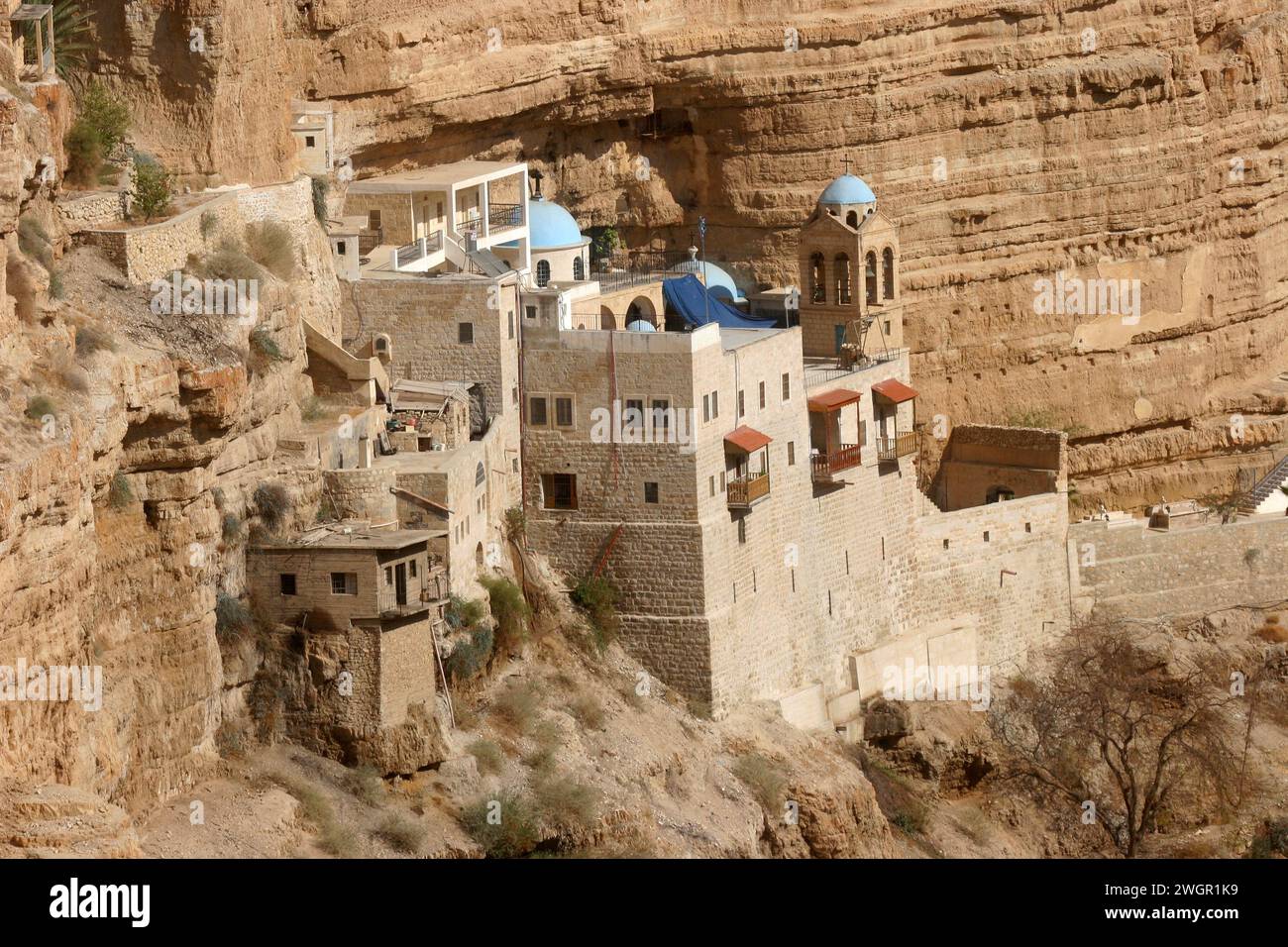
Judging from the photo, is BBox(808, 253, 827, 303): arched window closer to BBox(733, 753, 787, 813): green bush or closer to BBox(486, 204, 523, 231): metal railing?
BBox(486, 204, 523, 231): metal railing

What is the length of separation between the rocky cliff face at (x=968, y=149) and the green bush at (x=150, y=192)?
7.21 m

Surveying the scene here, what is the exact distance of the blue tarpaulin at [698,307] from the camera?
43469mm

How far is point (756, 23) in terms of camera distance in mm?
47938

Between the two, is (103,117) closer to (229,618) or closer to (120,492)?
(120,492)

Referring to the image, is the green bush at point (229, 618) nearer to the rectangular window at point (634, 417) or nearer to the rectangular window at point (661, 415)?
the rectangular window at point (634, 417)

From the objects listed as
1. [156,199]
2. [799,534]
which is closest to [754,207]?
[799,534]

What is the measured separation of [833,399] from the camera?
40406 millimetres

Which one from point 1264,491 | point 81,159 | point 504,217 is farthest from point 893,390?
point 81,159

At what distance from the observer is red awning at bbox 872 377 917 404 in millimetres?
41688

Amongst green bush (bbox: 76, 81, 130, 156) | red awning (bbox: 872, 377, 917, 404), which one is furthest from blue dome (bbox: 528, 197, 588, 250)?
green bush (bbox: 76, 81, 130, 156)

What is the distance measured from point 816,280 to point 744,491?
22.3 feet

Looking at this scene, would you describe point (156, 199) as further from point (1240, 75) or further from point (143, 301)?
point (1240, 75)

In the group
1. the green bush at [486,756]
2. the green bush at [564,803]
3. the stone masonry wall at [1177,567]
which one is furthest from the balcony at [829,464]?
the green bush at [486,756]

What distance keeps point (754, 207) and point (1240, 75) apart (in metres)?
11.8
